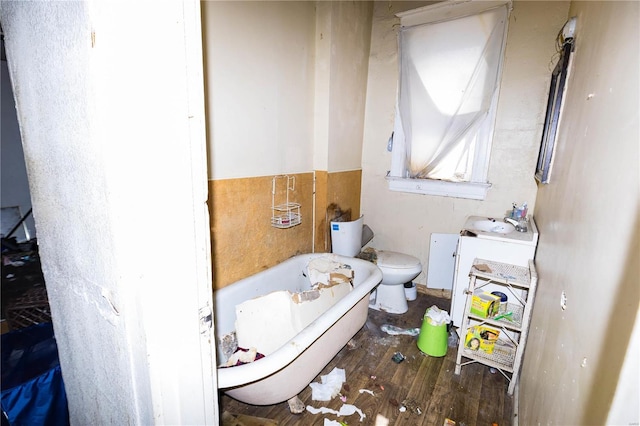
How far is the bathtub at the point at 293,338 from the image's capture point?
1.24 m

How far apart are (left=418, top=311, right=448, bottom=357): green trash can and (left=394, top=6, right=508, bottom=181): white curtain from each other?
138 centimetres

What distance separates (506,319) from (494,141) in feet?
5.06

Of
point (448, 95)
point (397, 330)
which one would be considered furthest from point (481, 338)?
point (448, 95)

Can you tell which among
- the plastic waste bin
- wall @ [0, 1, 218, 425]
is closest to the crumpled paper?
the plastic waste bin

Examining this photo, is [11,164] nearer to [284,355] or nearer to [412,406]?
[284,355]

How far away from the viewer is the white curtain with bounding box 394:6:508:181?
242 centimetres

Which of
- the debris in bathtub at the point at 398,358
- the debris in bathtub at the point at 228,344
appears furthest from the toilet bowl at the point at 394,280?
the debris in bathtub at the point at 228,344

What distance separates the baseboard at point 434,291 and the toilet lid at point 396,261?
1.75 ft

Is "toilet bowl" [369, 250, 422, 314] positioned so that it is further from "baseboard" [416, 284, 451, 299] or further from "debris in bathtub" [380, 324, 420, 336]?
"baseboard" [416, 284, 451, 299]

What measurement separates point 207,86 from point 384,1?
216 centimetres

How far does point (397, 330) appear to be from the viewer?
235 cm

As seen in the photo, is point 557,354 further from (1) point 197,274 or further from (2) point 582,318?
(1) point 197,274

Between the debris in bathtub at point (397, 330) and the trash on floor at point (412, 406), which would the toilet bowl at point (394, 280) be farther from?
the trash on floor at point (412, 406)

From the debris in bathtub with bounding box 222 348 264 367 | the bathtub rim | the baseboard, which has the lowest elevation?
the baseboard
